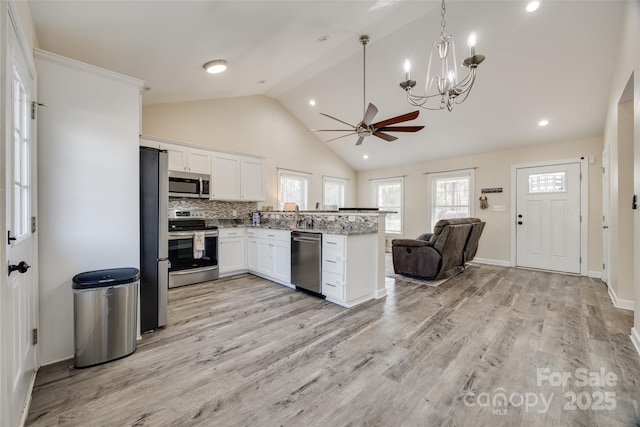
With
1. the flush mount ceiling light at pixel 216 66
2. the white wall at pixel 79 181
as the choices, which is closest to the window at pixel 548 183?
the flush mount ceiling light at pixel 216 66

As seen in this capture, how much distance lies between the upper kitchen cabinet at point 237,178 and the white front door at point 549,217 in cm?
521

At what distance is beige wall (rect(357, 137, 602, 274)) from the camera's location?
4.66 meters

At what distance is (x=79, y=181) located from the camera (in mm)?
2088

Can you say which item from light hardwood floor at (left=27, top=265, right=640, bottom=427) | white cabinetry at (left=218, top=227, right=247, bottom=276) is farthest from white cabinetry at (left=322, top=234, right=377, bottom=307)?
white cabinetry at (left=218, top=227, right=247, bottom=276)

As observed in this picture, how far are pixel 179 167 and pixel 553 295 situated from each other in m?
5.73

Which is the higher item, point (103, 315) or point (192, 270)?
point (103, 315)

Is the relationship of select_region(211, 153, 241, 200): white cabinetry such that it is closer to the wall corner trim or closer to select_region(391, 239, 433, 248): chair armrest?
the wall corner trim

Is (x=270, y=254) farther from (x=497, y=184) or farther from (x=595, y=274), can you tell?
(x=595, y=274)

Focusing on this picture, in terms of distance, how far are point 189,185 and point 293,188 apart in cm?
268

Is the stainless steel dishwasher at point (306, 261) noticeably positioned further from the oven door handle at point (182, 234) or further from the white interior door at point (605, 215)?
the white interior door at point (605, 215)

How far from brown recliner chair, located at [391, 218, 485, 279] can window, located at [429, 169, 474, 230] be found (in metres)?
1.39

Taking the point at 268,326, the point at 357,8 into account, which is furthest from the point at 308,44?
the point at 268,326

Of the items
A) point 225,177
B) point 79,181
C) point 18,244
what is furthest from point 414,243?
point 18,244

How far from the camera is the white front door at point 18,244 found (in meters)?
1.27
